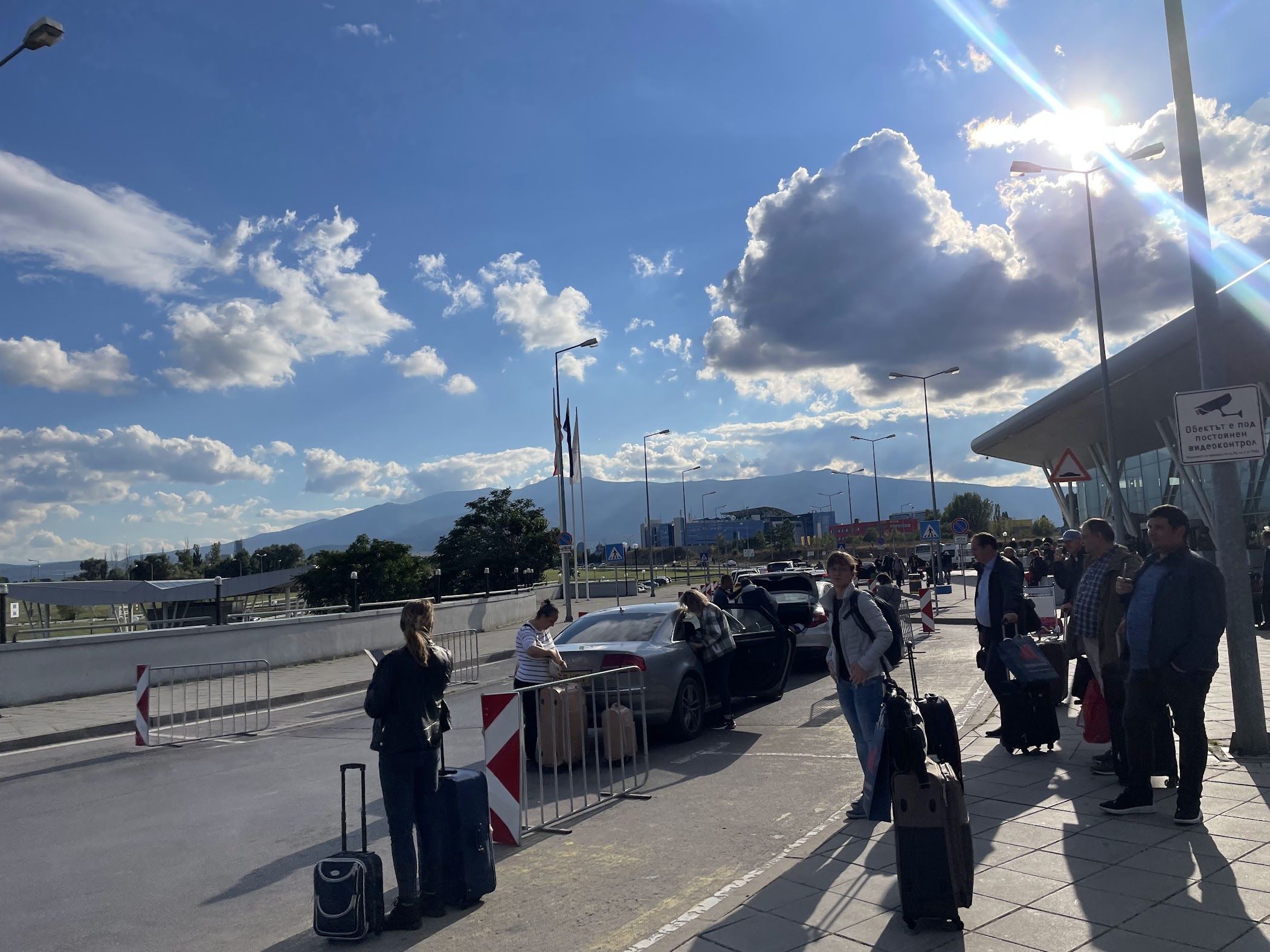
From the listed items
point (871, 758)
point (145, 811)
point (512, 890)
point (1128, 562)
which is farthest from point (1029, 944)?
point (145, 811)

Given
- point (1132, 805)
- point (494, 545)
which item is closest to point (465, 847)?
point (1132, 805)

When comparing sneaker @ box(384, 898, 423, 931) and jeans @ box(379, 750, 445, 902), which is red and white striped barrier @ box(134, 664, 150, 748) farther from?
sneaker @ box(384, 898, 423, 931)

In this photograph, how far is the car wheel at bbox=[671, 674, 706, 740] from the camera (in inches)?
382

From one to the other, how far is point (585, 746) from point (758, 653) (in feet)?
12.6

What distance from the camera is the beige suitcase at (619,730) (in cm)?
824

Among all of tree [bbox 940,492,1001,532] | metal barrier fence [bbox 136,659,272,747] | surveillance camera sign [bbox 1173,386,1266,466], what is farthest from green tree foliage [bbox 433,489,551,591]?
tree [bbox 940,492,1001,532]

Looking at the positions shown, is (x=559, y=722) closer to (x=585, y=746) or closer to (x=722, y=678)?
(x=585, y=746)

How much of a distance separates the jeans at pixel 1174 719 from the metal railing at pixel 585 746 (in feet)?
12.0

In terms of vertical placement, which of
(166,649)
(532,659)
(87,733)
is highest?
(532,659)

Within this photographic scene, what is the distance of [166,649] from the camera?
1791 cm

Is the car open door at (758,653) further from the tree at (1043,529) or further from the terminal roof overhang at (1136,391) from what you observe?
the tree at (1043,529)

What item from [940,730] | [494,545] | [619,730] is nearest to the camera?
[940,730]

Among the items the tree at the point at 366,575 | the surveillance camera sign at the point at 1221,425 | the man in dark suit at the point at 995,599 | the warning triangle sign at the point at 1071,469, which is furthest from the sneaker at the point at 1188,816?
the tree at the point at 366,575

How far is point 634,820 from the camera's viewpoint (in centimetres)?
680
